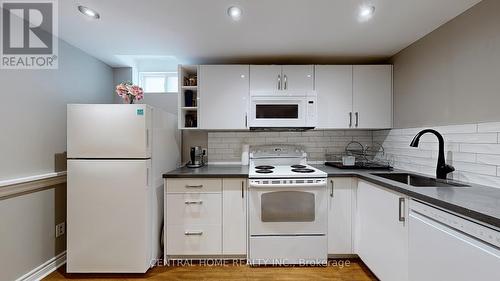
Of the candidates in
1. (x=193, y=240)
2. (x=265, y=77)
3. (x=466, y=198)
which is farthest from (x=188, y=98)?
(x=466, y=198)

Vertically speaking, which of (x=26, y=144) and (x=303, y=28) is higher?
(x=303, y=28)

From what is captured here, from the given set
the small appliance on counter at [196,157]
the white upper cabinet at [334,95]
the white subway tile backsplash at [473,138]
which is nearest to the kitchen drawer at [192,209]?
the small appliance on counter at [196,157]

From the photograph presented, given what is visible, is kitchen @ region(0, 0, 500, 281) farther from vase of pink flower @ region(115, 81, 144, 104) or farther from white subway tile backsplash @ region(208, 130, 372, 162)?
white subway tile backsplash @ region(208, 130, 372, 162)

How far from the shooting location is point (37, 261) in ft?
6.55

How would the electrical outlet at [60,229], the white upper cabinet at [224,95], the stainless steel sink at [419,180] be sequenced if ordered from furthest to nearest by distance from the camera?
the white upper cabinet at [224,95] < the electrical outlet at [60,229] < the stainless steel sink at [419,180]

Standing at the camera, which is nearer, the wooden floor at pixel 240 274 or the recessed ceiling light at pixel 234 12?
the recessed ceiling light at pixel 234 12

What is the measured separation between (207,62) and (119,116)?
4.13ft

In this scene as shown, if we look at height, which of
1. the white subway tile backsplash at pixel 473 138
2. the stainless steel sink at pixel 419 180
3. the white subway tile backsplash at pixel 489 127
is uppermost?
the white subway tile backsplash at pixel 489 127

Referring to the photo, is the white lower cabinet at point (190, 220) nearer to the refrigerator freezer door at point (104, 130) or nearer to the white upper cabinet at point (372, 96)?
the refrigerator freezer door at point (104, 130)

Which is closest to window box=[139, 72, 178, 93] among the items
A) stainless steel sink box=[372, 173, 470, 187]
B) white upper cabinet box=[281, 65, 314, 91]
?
white upper cabinet box=[281, 65, 314, 91]

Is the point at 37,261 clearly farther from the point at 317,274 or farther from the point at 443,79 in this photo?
the point at 443,79

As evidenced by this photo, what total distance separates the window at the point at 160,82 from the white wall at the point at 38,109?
651mm

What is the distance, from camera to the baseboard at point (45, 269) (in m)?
1.91

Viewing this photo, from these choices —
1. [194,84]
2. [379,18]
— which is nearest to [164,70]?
[194,84]
